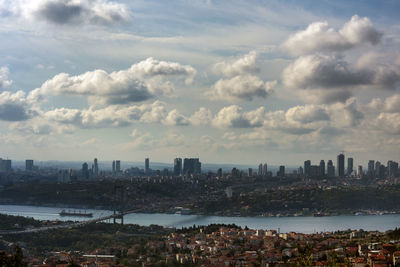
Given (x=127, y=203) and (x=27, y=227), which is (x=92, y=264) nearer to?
(x=27, y=227)

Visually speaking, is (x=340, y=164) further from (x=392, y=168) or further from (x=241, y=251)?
(x=241, y=251)

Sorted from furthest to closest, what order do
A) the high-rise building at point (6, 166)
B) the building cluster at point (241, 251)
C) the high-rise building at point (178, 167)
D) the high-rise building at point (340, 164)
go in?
1. the high-rise building at point (6, 166)
2. the high-rise building at point (178, 167)
3. the high-rise building at point (340, 164)
4. the building cluster at point (241, 251)

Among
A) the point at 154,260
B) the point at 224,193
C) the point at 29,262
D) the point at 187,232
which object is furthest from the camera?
the point at 224,193

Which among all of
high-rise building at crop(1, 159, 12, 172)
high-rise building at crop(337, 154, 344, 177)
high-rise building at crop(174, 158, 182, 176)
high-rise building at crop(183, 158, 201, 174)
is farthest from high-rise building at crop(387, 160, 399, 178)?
high-rise building at crop(1, 159, 12, 172)

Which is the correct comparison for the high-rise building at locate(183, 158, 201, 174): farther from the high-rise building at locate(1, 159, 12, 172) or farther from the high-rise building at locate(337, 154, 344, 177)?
the high-rise building at locate(1, 159, 12, 172)

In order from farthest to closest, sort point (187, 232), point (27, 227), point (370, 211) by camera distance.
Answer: point (370, 211) < point (27, 227) < point (187, 232)

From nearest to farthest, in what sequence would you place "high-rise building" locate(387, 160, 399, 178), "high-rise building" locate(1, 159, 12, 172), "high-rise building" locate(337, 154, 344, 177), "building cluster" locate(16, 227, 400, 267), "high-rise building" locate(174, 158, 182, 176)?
"building cluster" locate(16, 227, 400, 267) → "high-rise building" locate(387, 160, 399, 178) → "high-rise building" locate(337, 154, 344, 177) → "high-rise building" locate(174, 158, 182, 176) → "high-rise building" locate(1, 159, 12, 172)

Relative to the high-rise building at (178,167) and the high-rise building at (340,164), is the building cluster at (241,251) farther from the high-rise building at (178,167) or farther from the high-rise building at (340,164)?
the high-rise building at (178,167)

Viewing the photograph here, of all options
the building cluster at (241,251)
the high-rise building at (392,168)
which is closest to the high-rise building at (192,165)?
the high-rise building at (392,168)

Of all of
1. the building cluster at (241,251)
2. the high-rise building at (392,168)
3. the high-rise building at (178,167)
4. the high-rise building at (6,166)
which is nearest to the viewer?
the building cluster at (241,251)

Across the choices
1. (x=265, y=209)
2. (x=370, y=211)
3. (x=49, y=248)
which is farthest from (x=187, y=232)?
(x=370, y=211)

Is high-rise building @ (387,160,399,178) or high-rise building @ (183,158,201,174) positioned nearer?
high-rise building @ (387,160,399,178)
